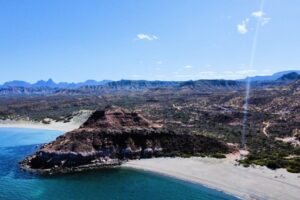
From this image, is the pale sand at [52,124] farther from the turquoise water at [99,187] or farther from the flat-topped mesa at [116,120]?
the turquoise water at [99,187]

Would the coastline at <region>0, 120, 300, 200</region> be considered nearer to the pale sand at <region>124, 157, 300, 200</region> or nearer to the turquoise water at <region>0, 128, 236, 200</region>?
the pale sand at <region>124, 157, 300, 200</region>

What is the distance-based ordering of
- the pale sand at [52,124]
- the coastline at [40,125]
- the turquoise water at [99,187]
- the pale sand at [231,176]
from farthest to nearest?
1. the pale sand at [52,124]
2. the coastline at [40,125]
3. the turquoise water at [99,187]
4. the pale sand at [231,176]

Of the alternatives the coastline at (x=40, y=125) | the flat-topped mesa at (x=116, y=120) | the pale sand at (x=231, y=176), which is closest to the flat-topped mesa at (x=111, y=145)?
the flat-topped mesa at (x=116, y=120)

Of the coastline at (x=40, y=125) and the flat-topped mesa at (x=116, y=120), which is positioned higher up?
the flat-topped mesa at (x=116, y=120)

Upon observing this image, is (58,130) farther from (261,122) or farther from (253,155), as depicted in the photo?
(253,155)

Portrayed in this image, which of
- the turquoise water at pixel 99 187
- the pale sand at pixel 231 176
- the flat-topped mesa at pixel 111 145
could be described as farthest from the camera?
the flat-topped mesa at pixel 111 145

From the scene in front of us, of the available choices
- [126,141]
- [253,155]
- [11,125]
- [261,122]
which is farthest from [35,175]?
[11,125]
